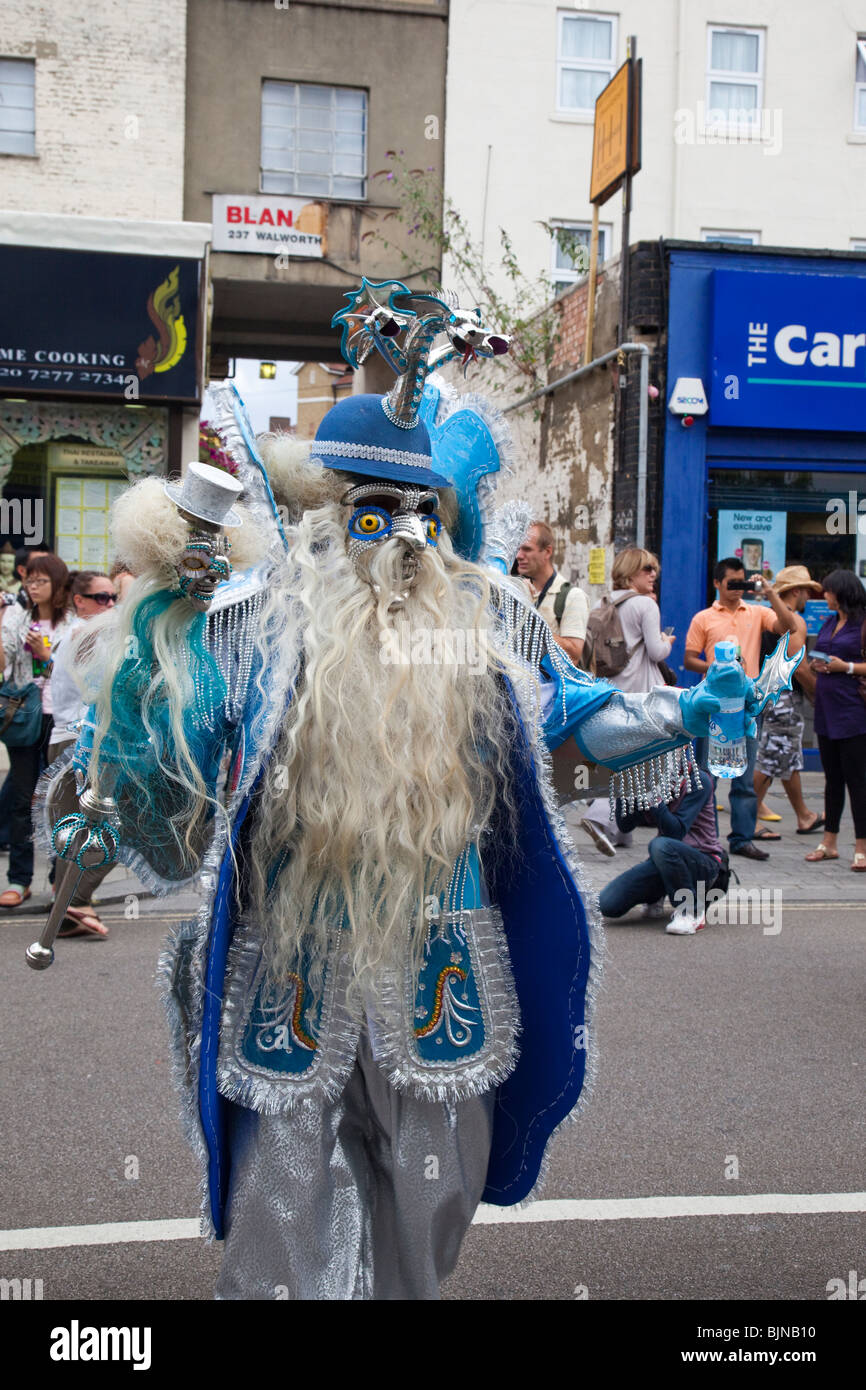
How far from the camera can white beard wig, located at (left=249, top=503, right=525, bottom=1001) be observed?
1.91 metres

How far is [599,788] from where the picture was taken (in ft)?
7.36

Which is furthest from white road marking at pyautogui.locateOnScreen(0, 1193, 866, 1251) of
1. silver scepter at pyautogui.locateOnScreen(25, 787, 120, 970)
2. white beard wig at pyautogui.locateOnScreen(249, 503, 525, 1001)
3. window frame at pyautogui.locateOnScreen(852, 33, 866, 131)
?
window frame at pyautogui.locateOnScreen(852, 33, 866, 131)

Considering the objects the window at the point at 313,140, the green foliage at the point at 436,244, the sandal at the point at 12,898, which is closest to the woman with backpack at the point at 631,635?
A: the sandal at the point at 12,898

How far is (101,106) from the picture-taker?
14.0m

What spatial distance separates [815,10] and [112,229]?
10.6 metres

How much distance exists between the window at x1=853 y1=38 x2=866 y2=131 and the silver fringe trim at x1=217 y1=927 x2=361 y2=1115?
17562mm

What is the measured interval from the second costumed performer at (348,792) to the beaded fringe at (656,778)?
0.02 metres

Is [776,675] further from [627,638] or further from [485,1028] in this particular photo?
[627,638]

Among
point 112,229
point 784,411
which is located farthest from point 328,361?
point 784,411

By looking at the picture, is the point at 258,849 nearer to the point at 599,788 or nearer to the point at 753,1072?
the point at 599,788

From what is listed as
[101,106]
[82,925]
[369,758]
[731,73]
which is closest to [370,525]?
[369,758]

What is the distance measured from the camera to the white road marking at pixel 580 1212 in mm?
3059

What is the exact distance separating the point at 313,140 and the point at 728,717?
588 inches

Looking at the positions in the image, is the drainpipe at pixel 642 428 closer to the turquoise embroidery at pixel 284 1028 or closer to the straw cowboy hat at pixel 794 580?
the straw cowboy hat at pixel 794 580
